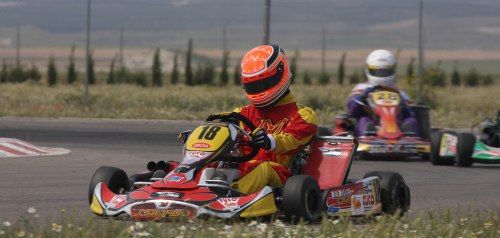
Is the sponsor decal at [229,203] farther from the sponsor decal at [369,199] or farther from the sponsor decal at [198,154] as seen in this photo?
the sponsor decal at [369,199]

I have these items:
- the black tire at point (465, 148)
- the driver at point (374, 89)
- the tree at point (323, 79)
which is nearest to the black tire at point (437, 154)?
the black tire at point (465, 148)

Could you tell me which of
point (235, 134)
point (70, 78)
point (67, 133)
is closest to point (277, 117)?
point (235, 134)

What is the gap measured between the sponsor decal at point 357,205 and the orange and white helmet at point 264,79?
0.93 meters

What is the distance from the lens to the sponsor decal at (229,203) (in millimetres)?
8305

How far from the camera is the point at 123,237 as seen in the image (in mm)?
6863

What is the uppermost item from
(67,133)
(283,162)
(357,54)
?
(283,162)

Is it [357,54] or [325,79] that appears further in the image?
[357,54]

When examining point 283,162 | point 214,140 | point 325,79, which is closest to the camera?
point 214,140

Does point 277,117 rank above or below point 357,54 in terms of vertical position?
above

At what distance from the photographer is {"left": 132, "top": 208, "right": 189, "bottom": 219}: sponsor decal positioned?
825cm

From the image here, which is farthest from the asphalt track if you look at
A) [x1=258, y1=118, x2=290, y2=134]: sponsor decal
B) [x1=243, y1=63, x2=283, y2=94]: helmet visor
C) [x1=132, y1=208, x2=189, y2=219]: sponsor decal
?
[x1=243, y1=63, x2=283, y2=94]: helmet visor

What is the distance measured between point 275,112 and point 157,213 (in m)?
1.69

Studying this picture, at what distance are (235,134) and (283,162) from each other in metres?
0.61

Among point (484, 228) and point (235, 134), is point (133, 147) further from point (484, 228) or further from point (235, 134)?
point (484, 228)
